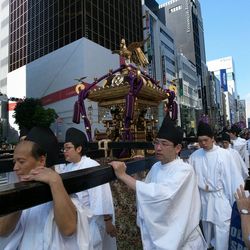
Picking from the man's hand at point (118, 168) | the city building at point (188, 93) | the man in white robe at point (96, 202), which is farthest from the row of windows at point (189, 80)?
the man's hand at point (118, 168)

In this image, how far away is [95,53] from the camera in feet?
137

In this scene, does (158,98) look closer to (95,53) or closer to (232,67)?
(95,53)

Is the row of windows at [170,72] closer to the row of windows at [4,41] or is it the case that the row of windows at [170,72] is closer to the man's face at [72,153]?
the row of windows at [4,41]

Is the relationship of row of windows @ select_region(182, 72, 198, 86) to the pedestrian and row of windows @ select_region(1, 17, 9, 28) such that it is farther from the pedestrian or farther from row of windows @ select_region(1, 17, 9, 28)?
the pedestrian

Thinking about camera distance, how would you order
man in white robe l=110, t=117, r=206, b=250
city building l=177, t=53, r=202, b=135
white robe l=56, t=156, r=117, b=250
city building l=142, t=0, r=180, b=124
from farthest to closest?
city building l=177, t=53, r=202, b=135 → city building l=142, t=0, r=180, b=124 → white robe l=56, t=156, r=117, b=250 → man in white robe l=110, t=117, r=206, b=250

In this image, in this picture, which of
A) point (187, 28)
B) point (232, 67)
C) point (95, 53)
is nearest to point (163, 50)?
point (95, 53)

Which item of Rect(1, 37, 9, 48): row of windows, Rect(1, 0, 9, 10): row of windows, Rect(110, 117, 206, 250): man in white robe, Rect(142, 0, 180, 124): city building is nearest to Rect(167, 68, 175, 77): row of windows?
Rect(142, 0, 180, 124): city building

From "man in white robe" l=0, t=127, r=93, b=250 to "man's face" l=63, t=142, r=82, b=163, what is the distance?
1831mm

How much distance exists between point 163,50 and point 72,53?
23.0 metres

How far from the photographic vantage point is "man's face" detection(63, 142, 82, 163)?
3762 mm

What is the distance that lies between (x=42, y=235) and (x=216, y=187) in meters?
3.56

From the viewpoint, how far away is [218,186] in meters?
4.74

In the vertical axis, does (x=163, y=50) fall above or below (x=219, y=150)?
above

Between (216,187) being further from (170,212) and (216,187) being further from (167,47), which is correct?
(167,47)
